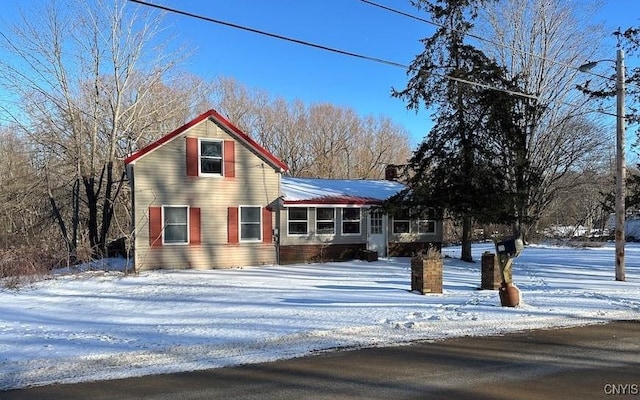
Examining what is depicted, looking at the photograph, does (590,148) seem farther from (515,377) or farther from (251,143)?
(515,377)

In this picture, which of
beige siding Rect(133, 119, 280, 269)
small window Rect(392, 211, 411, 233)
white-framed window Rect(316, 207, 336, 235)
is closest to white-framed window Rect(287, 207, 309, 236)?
white-framed window Rect(316, 207, 336, 235)

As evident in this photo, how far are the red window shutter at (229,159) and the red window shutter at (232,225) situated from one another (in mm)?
1398

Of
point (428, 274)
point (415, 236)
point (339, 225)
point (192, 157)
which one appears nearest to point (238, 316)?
point (428, 274)

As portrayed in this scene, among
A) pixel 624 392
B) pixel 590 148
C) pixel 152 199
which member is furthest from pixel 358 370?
pixel 590 148

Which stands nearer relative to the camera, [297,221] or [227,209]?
[227,209]

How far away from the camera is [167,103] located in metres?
28.1

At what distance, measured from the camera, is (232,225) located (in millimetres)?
20266

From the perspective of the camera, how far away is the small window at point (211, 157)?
65.0ft

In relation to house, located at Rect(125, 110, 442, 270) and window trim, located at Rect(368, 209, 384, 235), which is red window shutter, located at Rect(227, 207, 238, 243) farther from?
window trim, located at Rect(368, 209, 384, 235)

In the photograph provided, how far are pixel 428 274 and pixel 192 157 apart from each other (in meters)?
11.2

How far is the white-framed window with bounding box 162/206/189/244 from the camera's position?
19.2 metres

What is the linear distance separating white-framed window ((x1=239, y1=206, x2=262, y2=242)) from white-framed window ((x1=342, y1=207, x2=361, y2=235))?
13.1 feet

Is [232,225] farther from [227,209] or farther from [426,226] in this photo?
[426,226]

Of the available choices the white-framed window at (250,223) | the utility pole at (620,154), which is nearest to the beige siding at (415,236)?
the white-framed window at (250,223)
